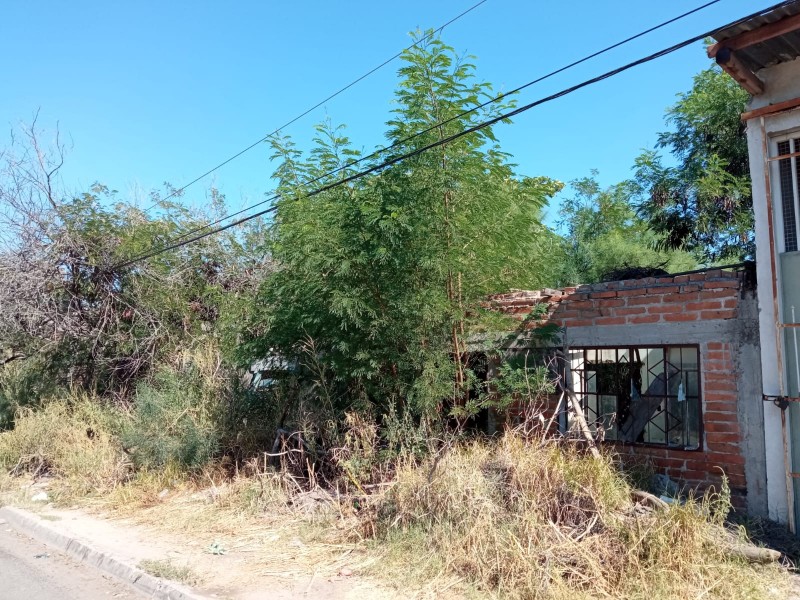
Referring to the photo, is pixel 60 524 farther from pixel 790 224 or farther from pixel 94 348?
pixel 790 224

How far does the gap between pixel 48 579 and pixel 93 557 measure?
0.52 m

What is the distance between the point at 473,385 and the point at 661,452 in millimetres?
2227

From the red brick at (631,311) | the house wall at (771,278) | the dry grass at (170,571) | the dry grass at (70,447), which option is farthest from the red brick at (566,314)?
the dry grass at (70,447)

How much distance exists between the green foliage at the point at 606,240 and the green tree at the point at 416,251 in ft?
23.2

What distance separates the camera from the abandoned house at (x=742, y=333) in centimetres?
579

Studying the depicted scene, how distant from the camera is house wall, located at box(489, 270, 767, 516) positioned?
20.2 feet

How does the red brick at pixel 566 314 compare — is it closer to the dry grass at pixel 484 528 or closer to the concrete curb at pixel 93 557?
the dry grass at pixel 484 528

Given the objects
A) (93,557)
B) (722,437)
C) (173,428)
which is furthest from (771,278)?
(173,428)

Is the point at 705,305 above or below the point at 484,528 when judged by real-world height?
above

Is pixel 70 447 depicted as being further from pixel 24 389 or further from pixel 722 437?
pixel 722 437

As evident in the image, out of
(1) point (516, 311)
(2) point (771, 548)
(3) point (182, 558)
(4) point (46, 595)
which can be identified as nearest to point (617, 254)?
(1) point (516, 311)

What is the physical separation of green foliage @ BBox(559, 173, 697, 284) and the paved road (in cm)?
1142

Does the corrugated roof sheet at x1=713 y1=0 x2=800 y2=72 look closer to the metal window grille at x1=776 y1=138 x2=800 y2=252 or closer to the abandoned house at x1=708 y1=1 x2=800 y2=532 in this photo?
the abandoned house at x1=708 y1=1 x2=800 y2=532

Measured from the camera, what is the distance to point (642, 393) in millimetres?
7613
